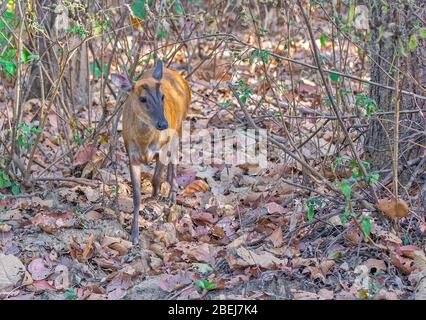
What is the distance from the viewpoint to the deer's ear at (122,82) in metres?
7.31

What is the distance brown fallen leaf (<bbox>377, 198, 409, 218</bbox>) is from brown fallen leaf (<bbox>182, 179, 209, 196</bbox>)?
228 cm

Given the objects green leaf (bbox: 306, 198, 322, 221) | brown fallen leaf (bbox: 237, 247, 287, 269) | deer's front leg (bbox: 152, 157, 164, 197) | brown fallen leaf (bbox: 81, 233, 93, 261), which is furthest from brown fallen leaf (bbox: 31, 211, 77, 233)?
green leaf (bbox: 306, 198, 322, 221)

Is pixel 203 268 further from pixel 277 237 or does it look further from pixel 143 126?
pixel 143 126

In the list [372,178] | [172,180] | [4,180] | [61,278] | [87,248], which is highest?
[372,178]

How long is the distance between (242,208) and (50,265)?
5.90 feet

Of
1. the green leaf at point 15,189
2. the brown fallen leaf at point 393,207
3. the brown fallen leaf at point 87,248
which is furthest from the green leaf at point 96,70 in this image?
the brown fallen leaf at point 393,207

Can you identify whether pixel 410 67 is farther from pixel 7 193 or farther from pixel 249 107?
pixel 7 193

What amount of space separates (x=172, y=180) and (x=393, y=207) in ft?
8.34

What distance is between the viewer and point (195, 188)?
7977 mm

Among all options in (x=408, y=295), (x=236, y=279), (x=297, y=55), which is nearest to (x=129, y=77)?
(x=236, y=279)

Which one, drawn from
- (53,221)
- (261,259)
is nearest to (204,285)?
(261,259)

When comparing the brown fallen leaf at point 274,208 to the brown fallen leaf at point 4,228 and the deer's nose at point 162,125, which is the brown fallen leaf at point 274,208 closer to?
the deer's nose at point 162,125

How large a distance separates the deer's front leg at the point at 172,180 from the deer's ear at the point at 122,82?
1.01 metres

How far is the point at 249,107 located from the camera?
930 cm
